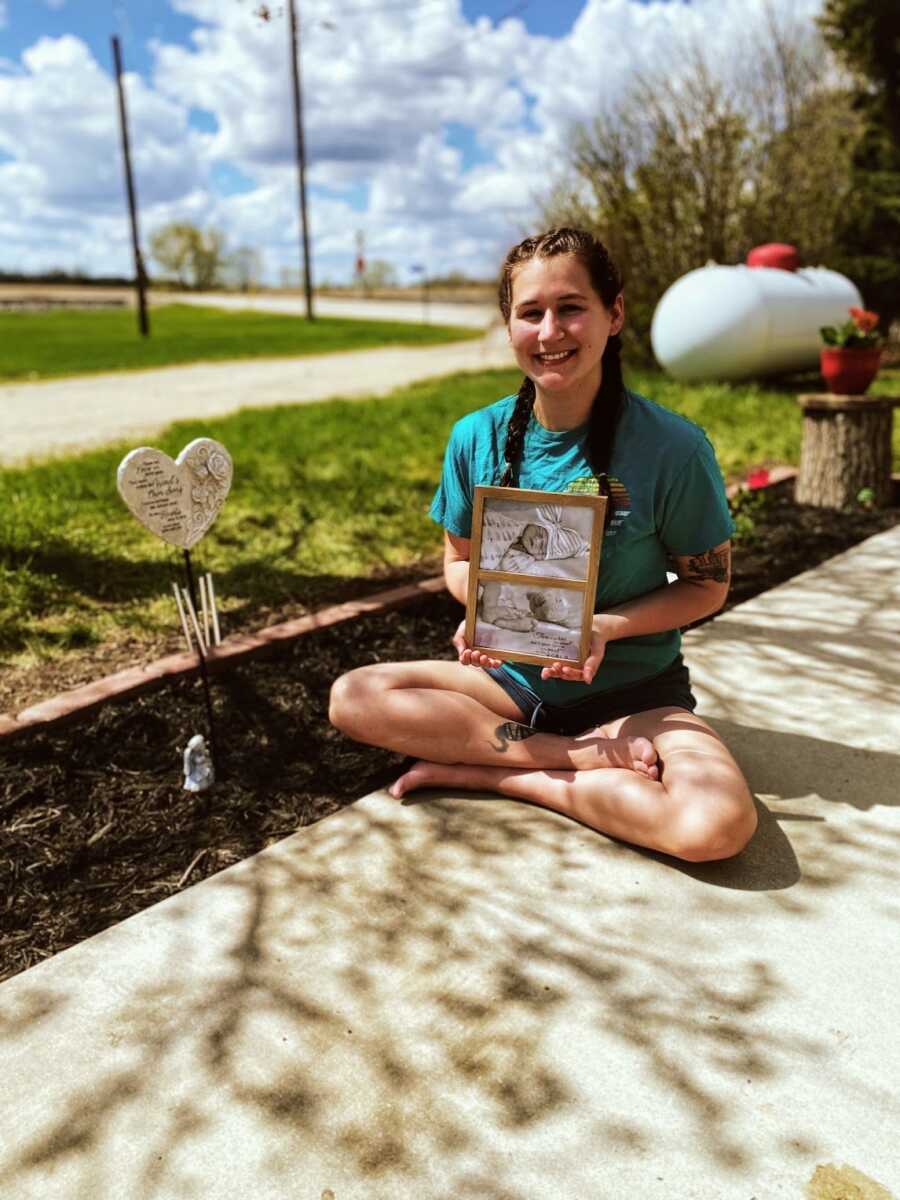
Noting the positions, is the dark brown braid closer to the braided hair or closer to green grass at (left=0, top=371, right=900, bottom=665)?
the braided hair

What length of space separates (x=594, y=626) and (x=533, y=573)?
0.20 meters

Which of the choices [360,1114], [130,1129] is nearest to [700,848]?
[360,1114]

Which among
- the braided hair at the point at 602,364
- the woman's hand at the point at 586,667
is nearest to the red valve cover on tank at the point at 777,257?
the braided hair at the point at 602,364

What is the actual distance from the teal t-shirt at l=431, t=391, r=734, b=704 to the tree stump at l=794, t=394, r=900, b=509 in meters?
3.80

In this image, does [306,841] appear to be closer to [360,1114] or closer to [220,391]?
[360,1114]

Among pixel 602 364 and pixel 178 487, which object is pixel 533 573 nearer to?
pixel 602 364

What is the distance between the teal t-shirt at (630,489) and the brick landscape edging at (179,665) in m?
1.25

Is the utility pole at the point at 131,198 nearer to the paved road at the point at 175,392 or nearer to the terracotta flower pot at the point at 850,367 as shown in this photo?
the paved road at the point at 175,392

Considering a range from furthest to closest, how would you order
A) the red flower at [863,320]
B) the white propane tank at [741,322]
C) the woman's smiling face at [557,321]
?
the white propane tank at [741,322] → the red flower at [863,320] → the woman's smiling face at [557,321]

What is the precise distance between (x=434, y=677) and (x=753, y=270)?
31.8ft

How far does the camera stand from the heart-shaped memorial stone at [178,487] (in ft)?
8.54

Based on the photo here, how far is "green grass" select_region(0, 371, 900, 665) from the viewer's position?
4094mm

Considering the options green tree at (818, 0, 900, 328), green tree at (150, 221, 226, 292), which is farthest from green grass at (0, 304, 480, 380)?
green tree at (150, 221, 226, 292)

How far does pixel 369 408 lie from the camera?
31.9 feet
